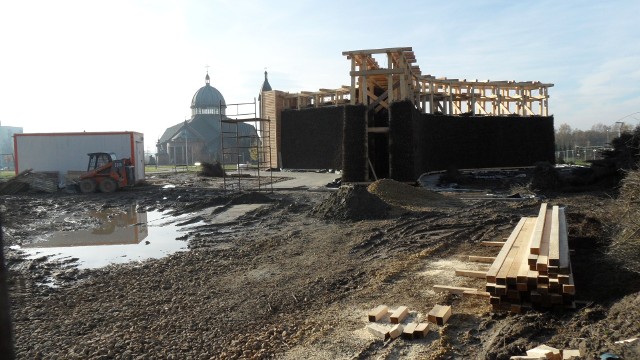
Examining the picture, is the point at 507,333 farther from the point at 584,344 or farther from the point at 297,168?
the point at 297,168

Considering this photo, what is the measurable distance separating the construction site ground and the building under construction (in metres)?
5.09

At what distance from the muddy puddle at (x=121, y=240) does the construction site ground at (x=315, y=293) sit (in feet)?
1.02

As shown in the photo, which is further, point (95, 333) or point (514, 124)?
point (514, 124)

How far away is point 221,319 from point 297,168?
25075 mm

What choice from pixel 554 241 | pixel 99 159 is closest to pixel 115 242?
pixel 554 241

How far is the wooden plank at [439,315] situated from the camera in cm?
540

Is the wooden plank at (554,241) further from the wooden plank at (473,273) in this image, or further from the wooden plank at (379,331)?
the wooden plank at (379,331)

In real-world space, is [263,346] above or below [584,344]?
below

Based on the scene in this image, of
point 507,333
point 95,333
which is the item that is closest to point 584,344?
point 507,333

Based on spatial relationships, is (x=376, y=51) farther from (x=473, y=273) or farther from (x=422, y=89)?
(x=473, y=273)

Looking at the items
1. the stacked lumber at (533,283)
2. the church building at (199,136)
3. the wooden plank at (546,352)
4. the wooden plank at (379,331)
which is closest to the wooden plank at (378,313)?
the wooden plank at (379,331)

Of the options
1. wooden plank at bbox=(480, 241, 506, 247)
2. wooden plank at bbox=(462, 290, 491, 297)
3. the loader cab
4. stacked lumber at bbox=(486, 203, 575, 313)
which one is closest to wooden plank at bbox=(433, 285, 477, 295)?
wooden plank at bbox=(462, 290, 491, 297)

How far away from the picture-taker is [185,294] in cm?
720

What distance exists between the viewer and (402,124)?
59.7ft
